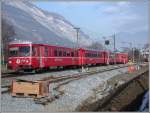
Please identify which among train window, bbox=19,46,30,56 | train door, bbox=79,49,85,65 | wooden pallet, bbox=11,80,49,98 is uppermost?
train window, bbox=19,46,30,56

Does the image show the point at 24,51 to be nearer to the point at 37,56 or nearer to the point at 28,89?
the point at 37,56

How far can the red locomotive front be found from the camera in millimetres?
34281

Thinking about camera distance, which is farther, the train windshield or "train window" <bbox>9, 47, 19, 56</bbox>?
"train window" <bbox>9, 47, 19, 56</bbox>

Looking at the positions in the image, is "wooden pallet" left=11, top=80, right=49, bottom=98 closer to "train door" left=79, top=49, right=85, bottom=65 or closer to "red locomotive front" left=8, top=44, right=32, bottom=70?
"red locomotive front" left=8, top=44, right=32, bottom=70

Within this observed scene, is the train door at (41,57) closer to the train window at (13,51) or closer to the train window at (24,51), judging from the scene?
the train window at (24,51)

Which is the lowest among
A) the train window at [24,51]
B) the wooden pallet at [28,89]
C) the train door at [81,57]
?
the wooden pallet at [28,89]

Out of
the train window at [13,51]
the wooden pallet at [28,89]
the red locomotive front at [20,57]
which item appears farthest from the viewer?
the train window at [13,51]

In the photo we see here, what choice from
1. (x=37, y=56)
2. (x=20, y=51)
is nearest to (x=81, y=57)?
(x=37, y=56)

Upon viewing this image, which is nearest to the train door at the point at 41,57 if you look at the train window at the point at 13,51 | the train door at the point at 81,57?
the train window at the point at 13,51

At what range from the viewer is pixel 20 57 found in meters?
34.7

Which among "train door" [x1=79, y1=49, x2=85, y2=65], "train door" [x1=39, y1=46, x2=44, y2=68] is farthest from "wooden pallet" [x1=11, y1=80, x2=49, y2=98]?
"train door" [x1=79, y1=49, x2=85, y2=65]

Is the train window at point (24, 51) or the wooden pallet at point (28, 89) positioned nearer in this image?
the wooden pallet at point (28, 89)

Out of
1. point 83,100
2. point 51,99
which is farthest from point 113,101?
point 51,99

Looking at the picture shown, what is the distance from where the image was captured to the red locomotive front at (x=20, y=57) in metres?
34.3
